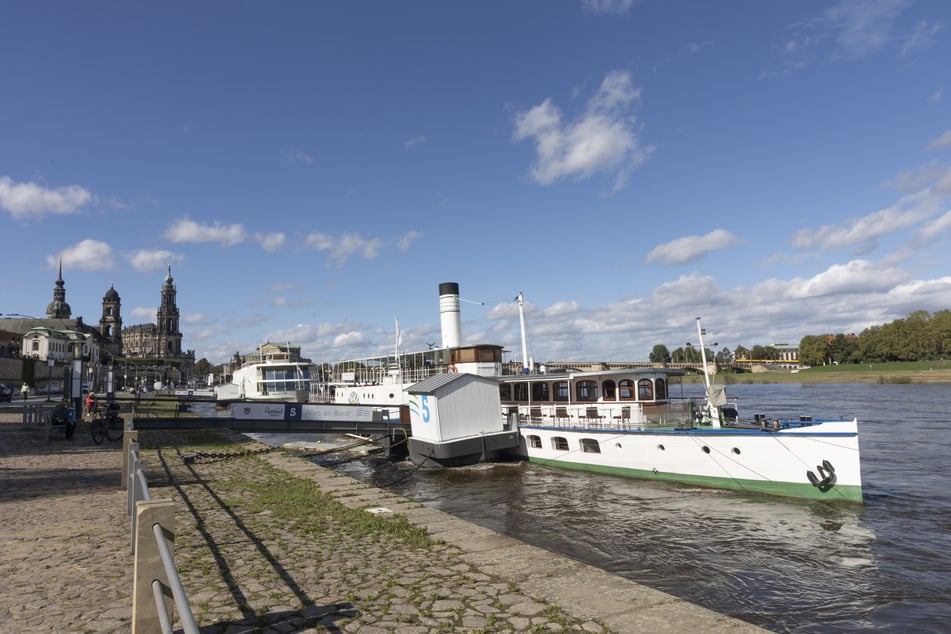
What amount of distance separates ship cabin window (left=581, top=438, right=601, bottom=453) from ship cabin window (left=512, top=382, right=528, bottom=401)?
18.0ft

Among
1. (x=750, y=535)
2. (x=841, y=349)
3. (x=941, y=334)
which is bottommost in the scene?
(x=750, y=535)

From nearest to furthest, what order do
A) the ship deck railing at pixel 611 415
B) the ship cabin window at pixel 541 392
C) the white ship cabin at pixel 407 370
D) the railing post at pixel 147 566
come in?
the railing post at pixel 147 566 → the ship deck railing at pixel 611 415 → the ship cabin window at pixel 541 392 → the white ship cabin at pixel 407 370

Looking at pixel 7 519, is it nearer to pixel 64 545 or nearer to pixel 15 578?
pixel 64 545

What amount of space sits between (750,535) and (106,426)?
25.7m

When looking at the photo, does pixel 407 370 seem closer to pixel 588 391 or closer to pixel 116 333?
pixel 588 391

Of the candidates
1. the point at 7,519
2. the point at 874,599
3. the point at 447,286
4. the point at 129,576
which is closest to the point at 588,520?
the point at 874,599

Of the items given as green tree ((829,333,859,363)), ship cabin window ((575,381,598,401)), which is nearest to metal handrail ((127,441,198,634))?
ship cabin window ((575,381,598,401))

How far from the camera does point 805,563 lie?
13195 mm

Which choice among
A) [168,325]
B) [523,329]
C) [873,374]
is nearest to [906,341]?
[873,374]

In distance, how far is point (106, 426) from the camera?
81.1 feet

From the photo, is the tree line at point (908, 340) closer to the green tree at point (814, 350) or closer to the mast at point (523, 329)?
the green tree at point (814, 350)

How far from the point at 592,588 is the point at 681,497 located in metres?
14.2

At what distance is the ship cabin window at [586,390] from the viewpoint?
2711 cm

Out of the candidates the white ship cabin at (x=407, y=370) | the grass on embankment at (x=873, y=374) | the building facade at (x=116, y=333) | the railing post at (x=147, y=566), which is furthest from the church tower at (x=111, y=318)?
the railing post at (x=147, y=566)
